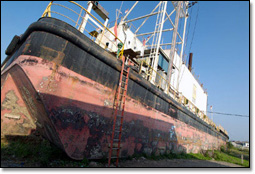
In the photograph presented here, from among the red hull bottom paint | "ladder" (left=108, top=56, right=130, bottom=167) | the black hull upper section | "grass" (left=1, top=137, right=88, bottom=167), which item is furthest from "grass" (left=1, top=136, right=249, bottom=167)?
the black hull upper section

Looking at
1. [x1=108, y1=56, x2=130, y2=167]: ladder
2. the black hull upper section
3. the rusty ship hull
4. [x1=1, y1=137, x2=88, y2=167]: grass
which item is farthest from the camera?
[x1=108, y1=56, x2=130, y2=167]: ladder

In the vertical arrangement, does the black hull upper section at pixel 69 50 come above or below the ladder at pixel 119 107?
above

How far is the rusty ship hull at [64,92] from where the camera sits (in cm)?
382

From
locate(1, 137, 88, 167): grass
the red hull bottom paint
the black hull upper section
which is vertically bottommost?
locate(1, 137, 88, 167): grass

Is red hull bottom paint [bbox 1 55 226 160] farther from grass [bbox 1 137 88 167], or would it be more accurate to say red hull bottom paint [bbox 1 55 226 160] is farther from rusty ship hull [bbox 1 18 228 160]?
grass [bbox 1 137 88 167]

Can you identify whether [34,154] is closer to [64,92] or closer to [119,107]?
[64,92]

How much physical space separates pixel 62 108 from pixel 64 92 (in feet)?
1.41

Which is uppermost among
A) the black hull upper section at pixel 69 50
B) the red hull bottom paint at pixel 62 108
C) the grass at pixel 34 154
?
the black hull upper section at pixel 69 50

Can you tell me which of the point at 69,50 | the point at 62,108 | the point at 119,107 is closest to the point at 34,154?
the point at 62,108

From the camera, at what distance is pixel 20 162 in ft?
11.9

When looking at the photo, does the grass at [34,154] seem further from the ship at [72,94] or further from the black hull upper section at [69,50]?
the black hull upper section at [69,50]

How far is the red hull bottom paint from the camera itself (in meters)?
3.77

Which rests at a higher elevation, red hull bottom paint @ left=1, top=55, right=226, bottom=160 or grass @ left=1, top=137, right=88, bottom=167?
red hull bottom paint @ left=1, top=55, right=226, bottom=160

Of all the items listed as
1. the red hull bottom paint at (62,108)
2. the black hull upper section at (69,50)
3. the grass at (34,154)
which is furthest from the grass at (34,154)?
the black hull upper section at (69,50)
